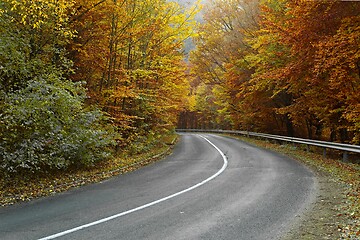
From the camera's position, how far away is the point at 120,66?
54.5 feet

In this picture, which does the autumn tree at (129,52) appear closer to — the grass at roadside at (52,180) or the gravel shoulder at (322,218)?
the grass at roadside at (52,180)

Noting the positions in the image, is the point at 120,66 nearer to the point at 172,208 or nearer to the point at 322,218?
the point at 172,208

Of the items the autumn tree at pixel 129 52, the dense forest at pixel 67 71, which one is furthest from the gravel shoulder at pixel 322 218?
the autumn tree at pixel 129 52

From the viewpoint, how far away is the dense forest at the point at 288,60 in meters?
11.3

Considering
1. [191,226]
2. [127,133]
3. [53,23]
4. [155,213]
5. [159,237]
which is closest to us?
[159,237]

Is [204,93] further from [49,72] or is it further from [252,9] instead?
[49,72]

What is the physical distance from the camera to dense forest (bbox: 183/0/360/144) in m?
11.3

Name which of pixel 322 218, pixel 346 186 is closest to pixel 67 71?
pixel 322 218

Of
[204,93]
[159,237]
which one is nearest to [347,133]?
[159,237]

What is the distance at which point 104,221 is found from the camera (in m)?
5.75

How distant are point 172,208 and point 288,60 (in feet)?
41.2

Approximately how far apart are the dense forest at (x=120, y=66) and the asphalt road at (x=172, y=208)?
1.97 m

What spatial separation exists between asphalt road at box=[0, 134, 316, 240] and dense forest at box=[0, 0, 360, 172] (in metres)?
1.97

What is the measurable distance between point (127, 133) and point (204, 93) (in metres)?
33.0
